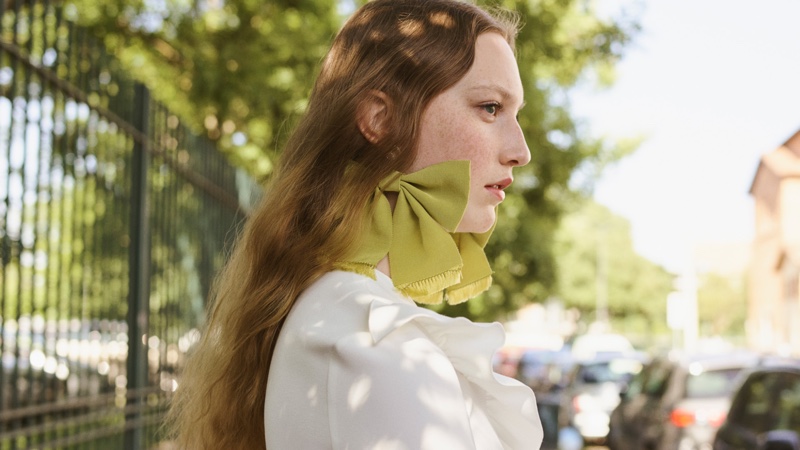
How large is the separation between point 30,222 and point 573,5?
11.2 m

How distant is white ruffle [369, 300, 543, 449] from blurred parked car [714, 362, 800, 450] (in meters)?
5.47

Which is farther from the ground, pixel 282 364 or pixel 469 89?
pixel 469 89

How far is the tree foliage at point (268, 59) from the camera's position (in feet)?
39.1

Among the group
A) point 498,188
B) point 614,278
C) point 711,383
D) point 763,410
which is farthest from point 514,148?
point 614,278

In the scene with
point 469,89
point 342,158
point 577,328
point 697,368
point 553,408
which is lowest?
point 577,328

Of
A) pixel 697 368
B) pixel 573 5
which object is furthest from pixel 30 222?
pixel 573 5

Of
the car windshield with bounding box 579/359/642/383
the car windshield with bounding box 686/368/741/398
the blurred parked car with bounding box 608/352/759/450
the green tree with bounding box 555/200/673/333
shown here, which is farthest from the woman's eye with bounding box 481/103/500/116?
the green tree with bounding box 555/200/673/333

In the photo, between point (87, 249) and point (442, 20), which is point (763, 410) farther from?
point (442, 20)

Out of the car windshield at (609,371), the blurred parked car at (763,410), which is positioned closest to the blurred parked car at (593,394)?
the car windshield at (609,371)

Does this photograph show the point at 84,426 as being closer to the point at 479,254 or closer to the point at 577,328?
the point at 479,254

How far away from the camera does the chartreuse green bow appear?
1594 mm

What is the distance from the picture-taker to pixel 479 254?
1845 mm

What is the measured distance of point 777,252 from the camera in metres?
42.1

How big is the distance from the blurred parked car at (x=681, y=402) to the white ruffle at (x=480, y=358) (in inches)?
366
